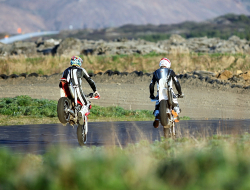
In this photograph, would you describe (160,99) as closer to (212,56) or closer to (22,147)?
(22,147)

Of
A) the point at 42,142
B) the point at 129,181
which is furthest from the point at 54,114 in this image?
the point at 129,181

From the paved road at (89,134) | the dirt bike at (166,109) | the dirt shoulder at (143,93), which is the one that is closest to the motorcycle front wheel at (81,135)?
the paved road at (89,134)

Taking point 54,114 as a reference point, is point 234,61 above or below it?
above

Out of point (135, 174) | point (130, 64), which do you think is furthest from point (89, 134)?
point (130, 64)

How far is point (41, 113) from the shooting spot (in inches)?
904

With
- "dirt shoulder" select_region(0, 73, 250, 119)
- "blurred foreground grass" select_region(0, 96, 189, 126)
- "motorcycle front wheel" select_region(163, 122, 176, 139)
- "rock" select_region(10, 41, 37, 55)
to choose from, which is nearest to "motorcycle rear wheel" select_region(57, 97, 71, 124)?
"motorcycle front wheel" select_region(163, 122, 176, 139)

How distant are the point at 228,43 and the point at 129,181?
64.4 metres

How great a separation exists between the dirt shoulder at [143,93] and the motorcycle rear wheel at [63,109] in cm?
1226

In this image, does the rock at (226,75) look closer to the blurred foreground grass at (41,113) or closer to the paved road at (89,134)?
the blurred foreground grass at (41,113)

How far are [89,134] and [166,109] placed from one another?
11.9 ft

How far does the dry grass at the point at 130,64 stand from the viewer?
41.6 metres

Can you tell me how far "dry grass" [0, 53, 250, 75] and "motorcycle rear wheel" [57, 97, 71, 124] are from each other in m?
27.8

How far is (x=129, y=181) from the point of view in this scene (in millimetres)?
6191

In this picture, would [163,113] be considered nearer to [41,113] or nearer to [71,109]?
[71,109]
